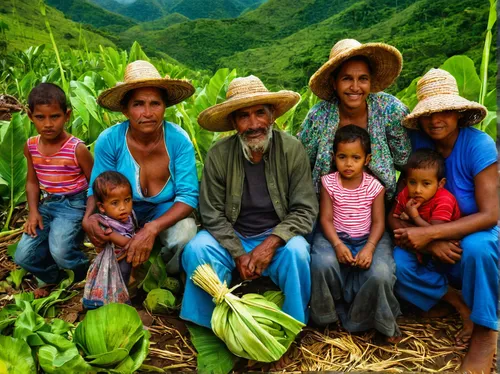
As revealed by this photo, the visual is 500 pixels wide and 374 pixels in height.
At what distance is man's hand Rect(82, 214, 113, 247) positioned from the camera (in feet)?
6.99

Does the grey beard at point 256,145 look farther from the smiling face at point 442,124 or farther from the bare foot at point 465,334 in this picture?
the bare foot at point 465,334

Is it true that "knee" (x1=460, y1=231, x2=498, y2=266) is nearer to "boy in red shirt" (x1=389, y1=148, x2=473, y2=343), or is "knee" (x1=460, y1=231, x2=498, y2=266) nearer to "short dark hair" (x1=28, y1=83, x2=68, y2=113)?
"boy in red shirt" (x1=389, y1=148, x2=473, y2=343)

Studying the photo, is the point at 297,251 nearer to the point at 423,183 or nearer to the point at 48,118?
the point at 423,183

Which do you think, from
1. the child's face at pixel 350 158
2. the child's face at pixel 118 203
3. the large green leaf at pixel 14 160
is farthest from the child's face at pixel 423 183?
the large green leaf at pixel 14 160

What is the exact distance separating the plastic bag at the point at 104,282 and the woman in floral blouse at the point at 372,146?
3.12 feet

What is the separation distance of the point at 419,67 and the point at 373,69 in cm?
1634

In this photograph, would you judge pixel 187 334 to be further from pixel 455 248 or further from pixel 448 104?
pixel 448 104

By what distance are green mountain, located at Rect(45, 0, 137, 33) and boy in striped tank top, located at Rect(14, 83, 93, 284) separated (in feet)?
87.8

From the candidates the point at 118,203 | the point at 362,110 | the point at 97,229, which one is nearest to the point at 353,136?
the point at 362,110

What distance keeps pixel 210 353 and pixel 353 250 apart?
845 mm

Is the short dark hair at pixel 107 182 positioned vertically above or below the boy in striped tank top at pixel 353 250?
above

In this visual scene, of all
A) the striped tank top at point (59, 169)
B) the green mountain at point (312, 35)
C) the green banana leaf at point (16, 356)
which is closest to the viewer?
the green banana leaf at point (16, 356)

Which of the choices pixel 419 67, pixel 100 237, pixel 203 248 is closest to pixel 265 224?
pixel 203 248

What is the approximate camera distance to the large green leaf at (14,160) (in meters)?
2.66
